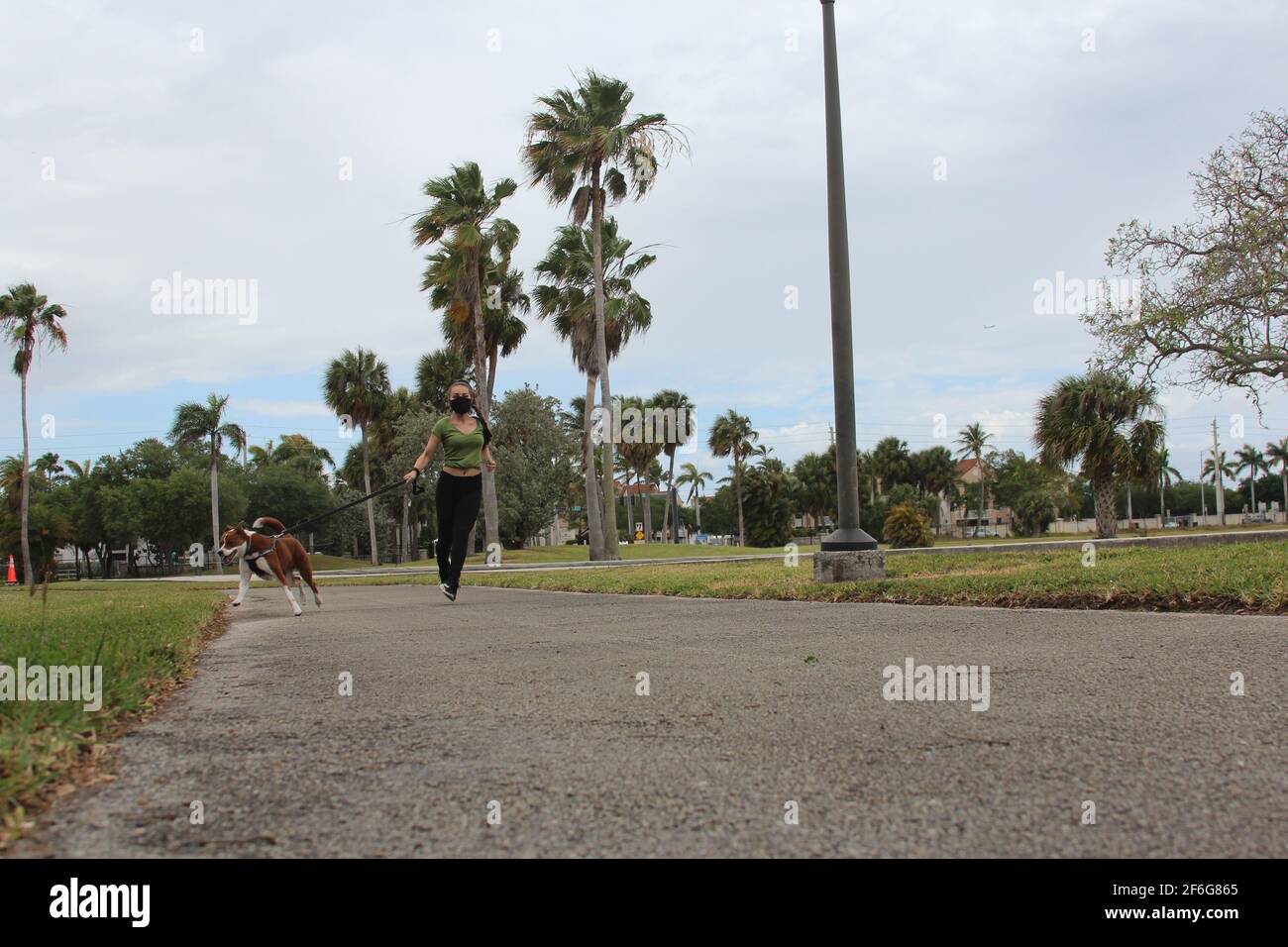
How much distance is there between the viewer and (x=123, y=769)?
2875mm

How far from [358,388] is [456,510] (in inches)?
1815

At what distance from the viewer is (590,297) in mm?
31344

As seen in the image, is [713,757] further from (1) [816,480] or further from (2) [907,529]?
(1) [816,480]

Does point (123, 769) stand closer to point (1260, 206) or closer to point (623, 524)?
point (1260, 206)

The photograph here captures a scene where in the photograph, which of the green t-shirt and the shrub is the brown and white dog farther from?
the shrub

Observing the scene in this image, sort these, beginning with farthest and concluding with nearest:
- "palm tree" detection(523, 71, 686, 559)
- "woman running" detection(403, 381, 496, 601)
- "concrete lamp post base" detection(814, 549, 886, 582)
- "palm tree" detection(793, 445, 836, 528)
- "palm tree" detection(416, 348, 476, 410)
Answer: "palm tree" detection(793, 445, 836, 528) < "palm tree" detection(416, 348, 476, 410) < "palm tree" detection(523, 71, 686, 559) < "concrete lamp post base" detection(814, 549, 886, 582) < "woman running" detection(403, 381, 496, 601)

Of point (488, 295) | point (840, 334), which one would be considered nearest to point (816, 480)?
point (488, 295)

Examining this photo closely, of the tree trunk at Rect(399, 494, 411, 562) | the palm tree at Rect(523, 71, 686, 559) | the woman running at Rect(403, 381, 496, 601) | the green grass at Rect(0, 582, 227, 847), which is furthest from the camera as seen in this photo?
the tree trunk at Rect(399, 494, 411, 562)

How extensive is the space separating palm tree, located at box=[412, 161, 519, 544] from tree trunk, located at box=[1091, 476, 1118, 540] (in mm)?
23231

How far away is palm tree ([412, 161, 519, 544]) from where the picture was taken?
1198 inches

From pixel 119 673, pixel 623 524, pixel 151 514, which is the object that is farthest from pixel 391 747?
pixel 623 524

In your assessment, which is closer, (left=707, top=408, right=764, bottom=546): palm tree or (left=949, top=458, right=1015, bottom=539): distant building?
(left=707, top=408, right=764, bottom=546): palm tree

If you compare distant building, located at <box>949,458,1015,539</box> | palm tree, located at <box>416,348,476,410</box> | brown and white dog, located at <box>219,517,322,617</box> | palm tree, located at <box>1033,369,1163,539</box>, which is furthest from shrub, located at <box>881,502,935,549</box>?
distant building, located at <box>949,458,1015,539</box>
